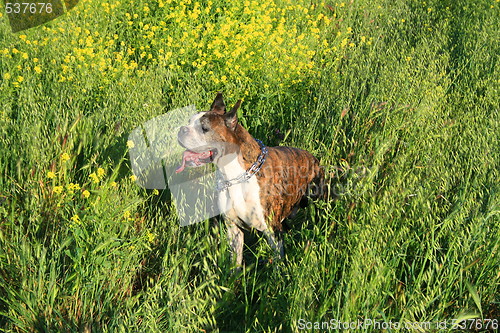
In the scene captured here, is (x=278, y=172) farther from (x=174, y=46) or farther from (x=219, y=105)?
(x=174, y=46)

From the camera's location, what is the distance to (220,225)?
3107 millimetres

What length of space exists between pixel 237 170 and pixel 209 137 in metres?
0.30

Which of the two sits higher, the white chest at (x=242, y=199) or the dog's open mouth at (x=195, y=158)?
the dog's open mouth at (x=195, y=158)

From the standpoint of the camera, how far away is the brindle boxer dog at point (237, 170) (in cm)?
330

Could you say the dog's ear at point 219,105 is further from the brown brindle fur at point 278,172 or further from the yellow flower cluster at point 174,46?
the yellow flower cluster at point 174,46

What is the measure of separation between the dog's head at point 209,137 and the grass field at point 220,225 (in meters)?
0.48

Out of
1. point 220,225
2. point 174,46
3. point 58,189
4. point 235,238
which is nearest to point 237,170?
point 220,225

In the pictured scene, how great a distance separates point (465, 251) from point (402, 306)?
57cm

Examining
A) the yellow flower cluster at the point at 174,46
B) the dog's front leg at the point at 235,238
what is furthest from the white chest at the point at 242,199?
the yellow flower cluster at the point at 174,46

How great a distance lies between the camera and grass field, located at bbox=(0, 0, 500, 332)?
258cm
